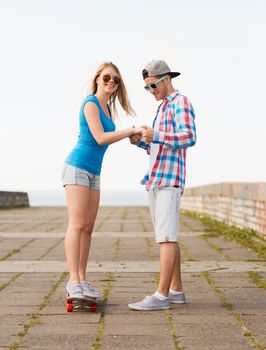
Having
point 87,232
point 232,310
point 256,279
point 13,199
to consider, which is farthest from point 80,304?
point 13,199

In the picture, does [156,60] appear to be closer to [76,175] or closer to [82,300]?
[76,175]

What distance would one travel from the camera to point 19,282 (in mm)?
6414

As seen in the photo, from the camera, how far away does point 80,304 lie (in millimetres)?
4961

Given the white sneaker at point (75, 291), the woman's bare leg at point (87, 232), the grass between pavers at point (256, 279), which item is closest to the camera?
the white sneaker at point (75, 291)

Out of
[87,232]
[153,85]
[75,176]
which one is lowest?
[87,232]

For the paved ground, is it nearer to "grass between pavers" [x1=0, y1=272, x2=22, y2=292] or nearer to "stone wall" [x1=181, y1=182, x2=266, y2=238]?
"grass between pavers" [x1=0, y1=272, x2=22, y2=292]

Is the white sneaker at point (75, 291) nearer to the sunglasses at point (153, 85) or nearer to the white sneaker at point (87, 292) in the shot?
the white sneaker at point (87, 292)

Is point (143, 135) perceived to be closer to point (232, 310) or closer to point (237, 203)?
point (232, 310)

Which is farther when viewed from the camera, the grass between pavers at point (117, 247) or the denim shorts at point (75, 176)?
the grass between pavers at point (117, 247)

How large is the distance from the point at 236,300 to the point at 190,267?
2.02 metres

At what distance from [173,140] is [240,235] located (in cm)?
674

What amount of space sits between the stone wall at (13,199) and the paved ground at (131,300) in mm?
18256

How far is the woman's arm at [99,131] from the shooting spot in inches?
193

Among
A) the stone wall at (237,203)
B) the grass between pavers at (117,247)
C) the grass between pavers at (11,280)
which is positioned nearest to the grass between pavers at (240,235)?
the stone wall at (237,203)
